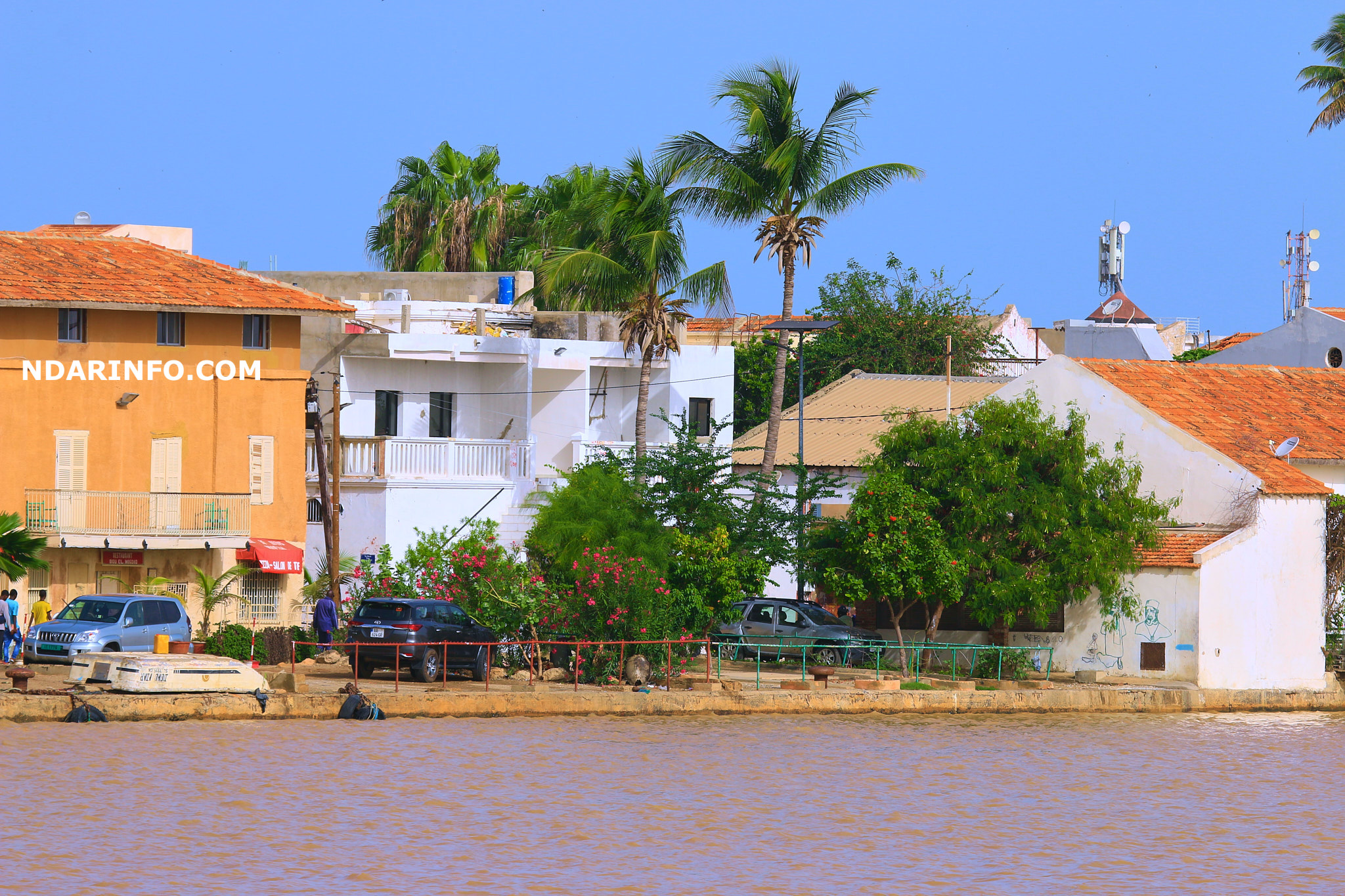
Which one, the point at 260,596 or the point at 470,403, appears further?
the point at 470,403

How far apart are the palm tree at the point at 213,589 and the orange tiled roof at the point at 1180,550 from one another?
18192 millimetres

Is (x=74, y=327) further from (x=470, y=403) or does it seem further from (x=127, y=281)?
(x=470, y=403)

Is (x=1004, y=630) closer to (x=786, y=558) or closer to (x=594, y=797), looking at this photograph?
(x=786, y=558)

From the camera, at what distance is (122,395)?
120ft

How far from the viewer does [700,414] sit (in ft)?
163

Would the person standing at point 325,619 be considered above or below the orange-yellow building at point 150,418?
below

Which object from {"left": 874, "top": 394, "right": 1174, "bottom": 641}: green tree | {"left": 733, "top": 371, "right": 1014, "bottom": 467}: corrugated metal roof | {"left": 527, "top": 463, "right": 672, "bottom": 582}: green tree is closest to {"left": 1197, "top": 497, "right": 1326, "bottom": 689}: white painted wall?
{"left": 874, "top": 394, "right": 1174, "bottom": 641}: green tree

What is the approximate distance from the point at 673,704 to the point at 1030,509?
869cm

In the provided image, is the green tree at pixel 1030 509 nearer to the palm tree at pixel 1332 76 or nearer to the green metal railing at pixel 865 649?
the green metal railing at pixel 865 649

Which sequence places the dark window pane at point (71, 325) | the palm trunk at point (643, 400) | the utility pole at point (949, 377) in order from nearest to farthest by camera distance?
1. the dark window pane at point (71, 325)
2. the utility pole at point (949, 377)
3. the palm trunk at point (643, 400)

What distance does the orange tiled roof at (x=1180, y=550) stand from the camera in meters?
34.3

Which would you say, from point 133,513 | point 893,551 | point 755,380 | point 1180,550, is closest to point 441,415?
point 133,513

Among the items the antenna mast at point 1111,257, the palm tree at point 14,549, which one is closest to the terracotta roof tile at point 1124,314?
the antenna mast at point 1111,257

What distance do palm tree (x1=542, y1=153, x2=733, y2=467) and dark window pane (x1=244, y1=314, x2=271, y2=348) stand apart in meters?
8.28
